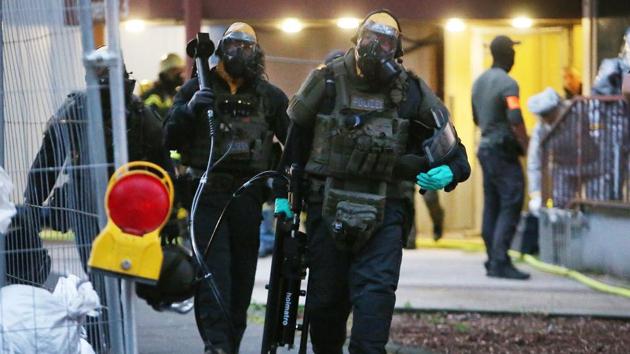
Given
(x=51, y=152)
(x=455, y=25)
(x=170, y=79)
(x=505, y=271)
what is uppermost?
(x=455, y=25)

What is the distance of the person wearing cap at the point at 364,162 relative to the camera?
6219 millimetres

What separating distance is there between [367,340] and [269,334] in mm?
777

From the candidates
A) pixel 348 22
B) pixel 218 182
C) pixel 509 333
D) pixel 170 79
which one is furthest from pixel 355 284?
pixel 348 22

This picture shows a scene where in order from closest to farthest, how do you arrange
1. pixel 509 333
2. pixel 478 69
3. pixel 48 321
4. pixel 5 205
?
pixel 48 321, pixel 5 205, pixel 509 333, pixel 478 69

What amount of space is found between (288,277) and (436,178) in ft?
3.02

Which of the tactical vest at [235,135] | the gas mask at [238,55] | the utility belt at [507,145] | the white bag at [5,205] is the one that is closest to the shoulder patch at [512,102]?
the utility belt at [507,145]

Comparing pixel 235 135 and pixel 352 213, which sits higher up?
pixel 235 135

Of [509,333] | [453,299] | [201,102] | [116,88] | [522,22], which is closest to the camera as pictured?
[116,88]

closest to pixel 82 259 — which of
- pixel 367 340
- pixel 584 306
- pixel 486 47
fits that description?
pixel 367 340

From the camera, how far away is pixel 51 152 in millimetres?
5375

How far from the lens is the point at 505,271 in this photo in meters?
11.5

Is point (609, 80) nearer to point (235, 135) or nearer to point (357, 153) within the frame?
point (235, 135)

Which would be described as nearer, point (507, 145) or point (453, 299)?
point (453, 299)

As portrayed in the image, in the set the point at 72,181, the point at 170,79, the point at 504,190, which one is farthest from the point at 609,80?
the point at 72,181
